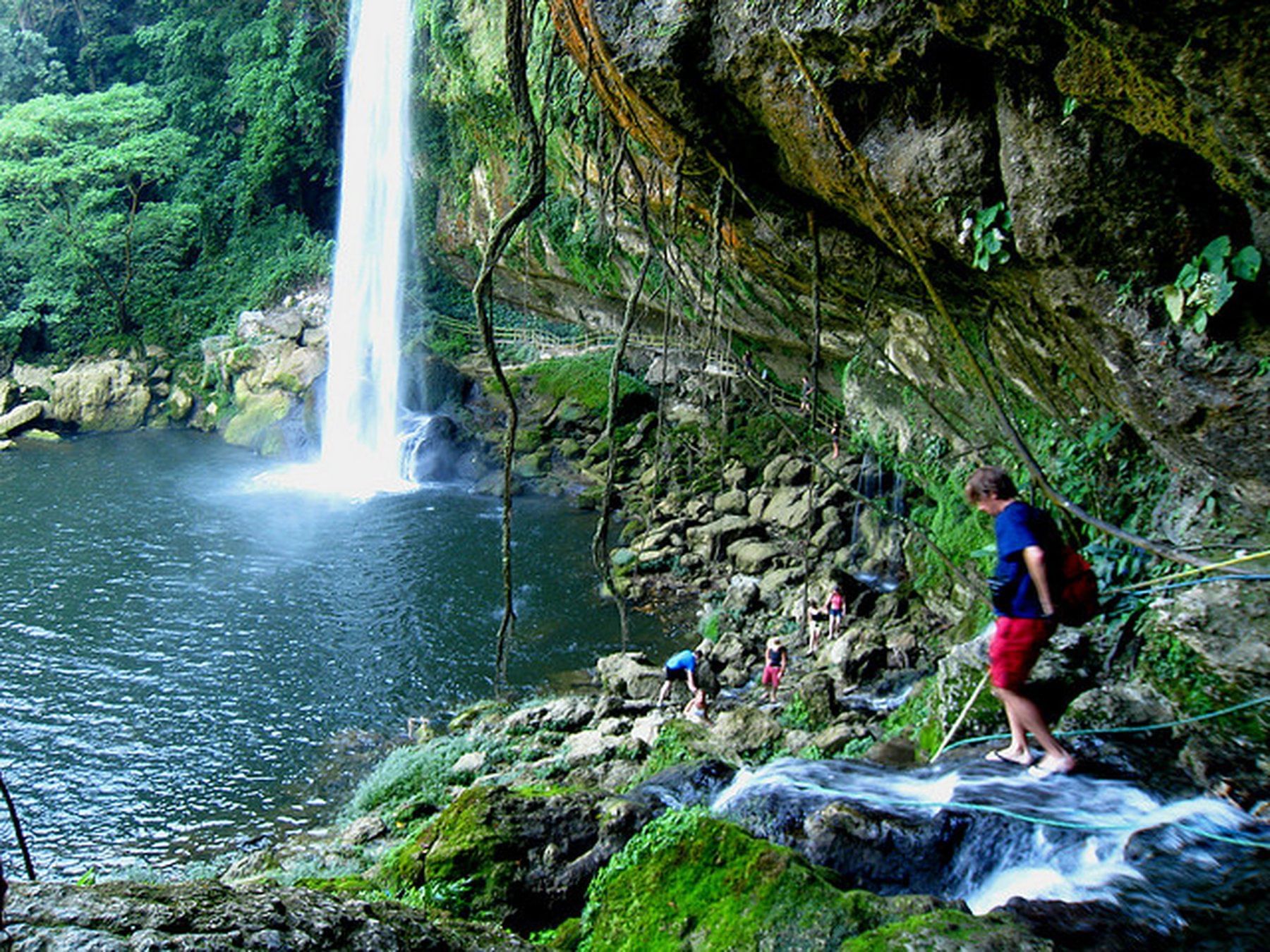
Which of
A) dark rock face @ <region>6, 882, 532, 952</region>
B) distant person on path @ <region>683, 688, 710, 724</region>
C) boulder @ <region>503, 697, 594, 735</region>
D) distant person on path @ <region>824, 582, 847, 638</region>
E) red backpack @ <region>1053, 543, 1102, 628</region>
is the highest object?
red backpack @ <region>1053, 543, 1102, 628</region>

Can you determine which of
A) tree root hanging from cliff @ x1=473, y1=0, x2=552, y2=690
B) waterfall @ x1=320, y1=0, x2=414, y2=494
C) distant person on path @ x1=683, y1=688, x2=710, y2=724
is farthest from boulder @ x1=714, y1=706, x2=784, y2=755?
waterfall @ x1=320, y1=0, x2=414, y2=494

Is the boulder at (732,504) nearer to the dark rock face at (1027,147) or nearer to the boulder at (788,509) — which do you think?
the boulder at (788,509)

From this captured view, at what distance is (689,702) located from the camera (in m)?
9.51

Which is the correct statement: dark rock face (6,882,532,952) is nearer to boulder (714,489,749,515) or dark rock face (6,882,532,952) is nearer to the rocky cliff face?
the rocky cliff face

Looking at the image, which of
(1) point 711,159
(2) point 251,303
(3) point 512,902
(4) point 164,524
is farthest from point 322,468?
(3) point 512,902

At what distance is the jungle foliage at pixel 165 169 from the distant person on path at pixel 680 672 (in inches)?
840

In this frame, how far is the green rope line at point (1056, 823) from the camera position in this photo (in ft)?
11.7

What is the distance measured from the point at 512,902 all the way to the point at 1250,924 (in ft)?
9.07

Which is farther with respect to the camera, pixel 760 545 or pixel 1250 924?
pixel 760 545

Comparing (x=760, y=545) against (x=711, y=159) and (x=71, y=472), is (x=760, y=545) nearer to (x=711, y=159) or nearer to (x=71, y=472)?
(x=711, y=159)

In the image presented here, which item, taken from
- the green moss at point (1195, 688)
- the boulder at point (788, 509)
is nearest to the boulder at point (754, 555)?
the boulder at point (788, 509)

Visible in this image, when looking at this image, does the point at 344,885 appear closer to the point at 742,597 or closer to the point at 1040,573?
the point at 1040,573

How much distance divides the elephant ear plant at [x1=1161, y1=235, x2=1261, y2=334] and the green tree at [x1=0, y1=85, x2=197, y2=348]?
28.4 meters

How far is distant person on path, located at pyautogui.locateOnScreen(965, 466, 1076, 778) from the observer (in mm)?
3908
